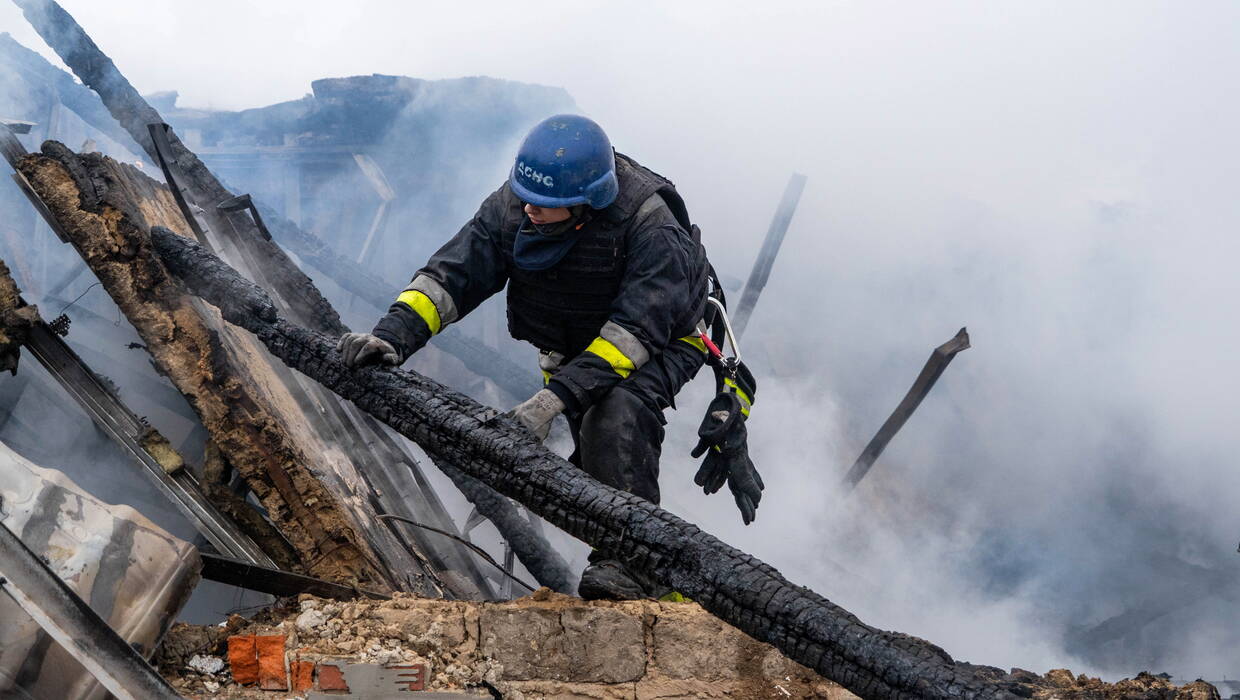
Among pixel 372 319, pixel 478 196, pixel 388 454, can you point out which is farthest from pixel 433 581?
pixel 478 196

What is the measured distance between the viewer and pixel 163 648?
2.77 metres

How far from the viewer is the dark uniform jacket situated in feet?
11.8

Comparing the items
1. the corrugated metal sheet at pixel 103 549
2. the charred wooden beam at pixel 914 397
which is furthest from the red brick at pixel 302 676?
the charred wooden beam at pixel 914 397

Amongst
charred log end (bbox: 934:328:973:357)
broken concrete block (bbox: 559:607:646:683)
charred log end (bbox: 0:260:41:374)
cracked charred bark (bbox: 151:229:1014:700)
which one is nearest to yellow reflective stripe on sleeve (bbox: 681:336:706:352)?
cracked charred bark (bbox: 151:229:1014:700)

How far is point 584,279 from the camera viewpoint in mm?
3895

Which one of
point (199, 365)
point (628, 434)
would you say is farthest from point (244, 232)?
point (628, 434)

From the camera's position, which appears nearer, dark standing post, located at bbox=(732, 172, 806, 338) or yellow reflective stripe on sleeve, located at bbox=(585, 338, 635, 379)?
yellow reflective stripe on sleeve, located at bbox=(585, 338, 635, 379)

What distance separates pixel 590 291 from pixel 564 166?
1.83 ft

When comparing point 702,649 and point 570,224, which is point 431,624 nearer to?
point 702,649

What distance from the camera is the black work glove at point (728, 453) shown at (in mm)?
4078

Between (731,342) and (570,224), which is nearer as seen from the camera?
(570,224)

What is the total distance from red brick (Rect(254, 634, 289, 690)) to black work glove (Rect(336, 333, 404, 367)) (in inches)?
39.3

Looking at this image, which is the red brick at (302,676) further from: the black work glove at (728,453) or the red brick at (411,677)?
the black work glove at (728,453)

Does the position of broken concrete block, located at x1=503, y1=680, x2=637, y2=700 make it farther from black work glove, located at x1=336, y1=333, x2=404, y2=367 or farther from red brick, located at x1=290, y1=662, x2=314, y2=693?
black work glove, located at x1=336, y1=333, x2=404, y2=367
